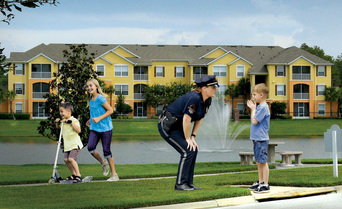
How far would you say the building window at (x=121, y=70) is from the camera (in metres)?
72.8

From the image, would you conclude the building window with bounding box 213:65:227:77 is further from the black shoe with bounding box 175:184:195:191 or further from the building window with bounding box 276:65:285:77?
the black shoe with bounding box 175:184:195:191

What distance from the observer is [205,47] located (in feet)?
260

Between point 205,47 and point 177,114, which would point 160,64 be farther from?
point 177,114

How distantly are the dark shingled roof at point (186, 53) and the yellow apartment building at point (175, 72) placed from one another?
126 millimetres

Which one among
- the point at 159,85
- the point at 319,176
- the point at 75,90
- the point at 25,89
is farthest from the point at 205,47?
the point at 319,176

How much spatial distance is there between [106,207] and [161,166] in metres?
8.76

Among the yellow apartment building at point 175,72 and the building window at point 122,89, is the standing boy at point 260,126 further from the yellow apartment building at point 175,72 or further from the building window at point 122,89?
the building window at point 122,89

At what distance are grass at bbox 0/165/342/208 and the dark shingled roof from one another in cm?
5999

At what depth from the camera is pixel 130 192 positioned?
10648 millimetres

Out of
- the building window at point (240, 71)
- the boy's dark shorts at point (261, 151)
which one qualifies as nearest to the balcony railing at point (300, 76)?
the building window at point (240, 71)

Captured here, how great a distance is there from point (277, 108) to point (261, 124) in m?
58.8

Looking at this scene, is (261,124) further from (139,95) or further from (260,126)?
(139,95)

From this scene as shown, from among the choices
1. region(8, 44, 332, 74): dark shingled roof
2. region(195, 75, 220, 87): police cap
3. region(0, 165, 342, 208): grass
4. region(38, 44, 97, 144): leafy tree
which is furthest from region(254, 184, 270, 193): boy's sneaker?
region(8, 44, 332, 74): dark shingled roof

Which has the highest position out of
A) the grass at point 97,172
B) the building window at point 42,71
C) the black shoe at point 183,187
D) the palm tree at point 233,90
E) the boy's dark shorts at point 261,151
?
the building window at point 42,71
